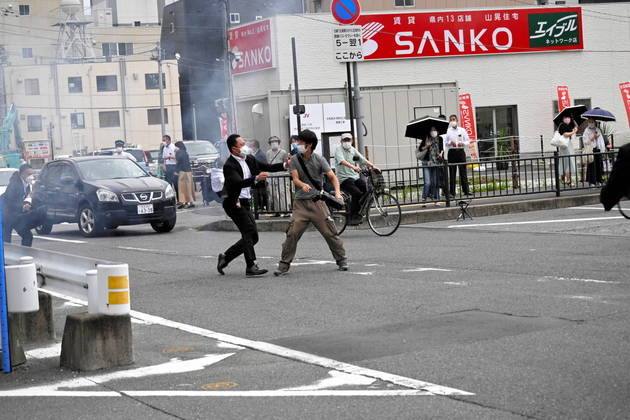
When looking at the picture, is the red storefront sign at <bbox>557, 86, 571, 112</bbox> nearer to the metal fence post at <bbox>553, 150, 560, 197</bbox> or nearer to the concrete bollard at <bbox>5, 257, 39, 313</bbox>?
the metal fence post at <bbox>553, 150, 560, 197</bbox>

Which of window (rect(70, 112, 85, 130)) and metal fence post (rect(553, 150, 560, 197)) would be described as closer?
window (rect(70, 112, 85, 130))

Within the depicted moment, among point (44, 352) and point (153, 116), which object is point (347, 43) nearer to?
point (44, 352)

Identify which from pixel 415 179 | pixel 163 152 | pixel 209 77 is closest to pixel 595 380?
pixel 415 179

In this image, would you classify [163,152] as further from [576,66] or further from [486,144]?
[576,66]

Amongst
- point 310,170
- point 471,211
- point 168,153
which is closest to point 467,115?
point 168,153

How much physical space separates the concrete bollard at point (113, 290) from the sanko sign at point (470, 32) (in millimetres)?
29950

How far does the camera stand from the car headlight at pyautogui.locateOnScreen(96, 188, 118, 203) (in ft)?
66.7

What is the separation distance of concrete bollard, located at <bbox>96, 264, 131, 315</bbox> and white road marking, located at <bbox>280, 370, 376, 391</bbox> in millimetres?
1611

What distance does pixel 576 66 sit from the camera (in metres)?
39.5

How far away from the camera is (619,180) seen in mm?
6773

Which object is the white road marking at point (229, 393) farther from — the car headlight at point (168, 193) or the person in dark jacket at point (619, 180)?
the car headlight at point (168, 193)

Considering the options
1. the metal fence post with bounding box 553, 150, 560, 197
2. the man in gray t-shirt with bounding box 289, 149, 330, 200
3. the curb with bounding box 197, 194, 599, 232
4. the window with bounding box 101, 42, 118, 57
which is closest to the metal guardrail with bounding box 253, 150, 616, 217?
the metal fence post with bounding box 553, 150, 560, 197

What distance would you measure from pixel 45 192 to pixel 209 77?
1245 inches

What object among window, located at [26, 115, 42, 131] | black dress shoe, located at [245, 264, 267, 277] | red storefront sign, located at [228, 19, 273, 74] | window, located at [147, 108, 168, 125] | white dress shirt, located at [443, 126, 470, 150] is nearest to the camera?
window, located at [26, 115, 42, 131]
